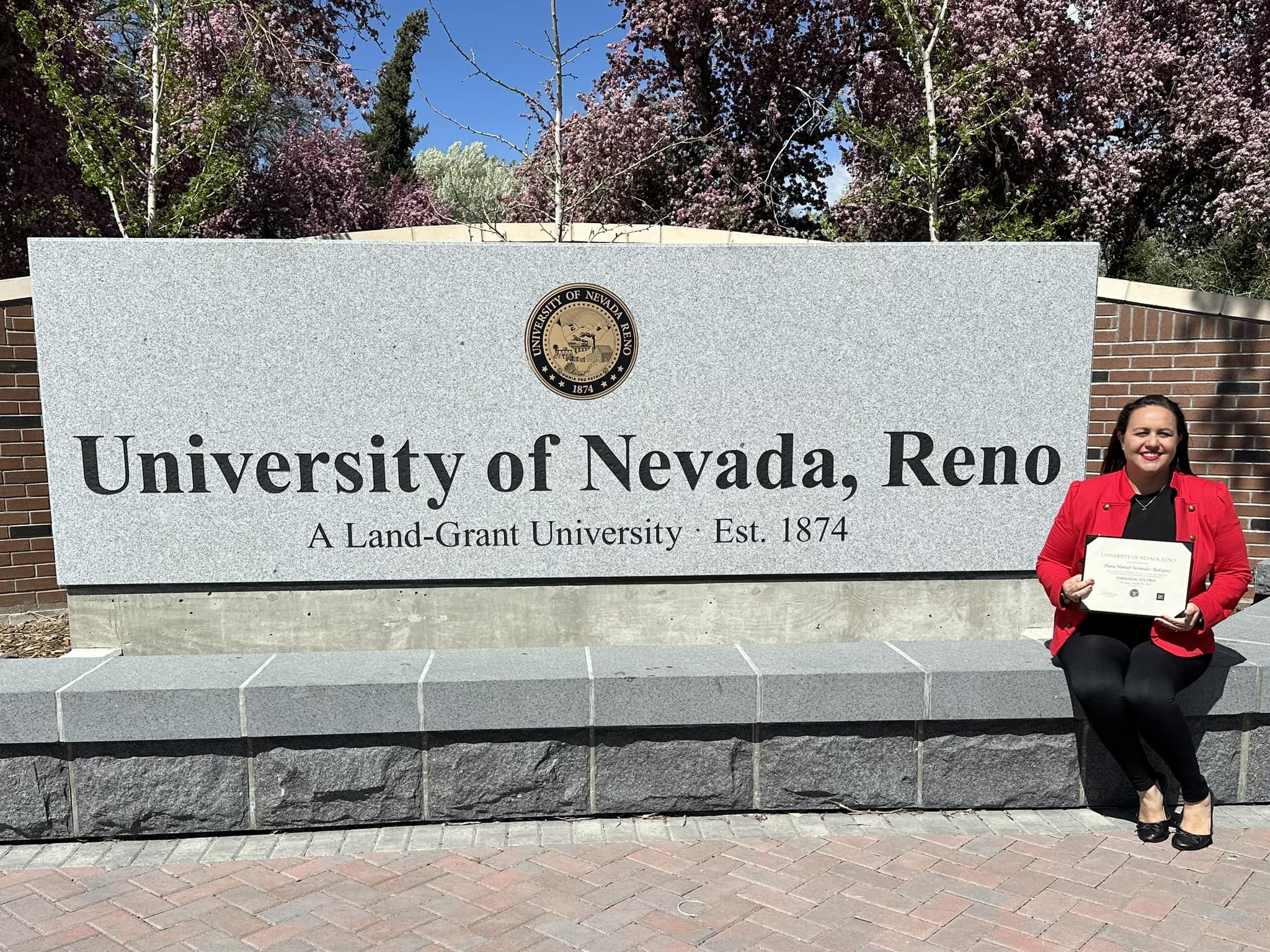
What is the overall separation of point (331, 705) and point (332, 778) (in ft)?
1.02

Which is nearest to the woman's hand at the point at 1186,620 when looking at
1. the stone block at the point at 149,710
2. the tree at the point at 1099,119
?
the stone block at the point at 149,710

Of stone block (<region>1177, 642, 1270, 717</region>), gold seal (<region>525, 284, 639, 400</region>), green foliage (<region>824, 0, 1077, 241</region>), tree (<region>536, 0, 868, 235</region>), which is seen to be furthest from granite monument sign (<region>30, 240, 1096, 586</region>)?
tree (<region>536, 0, 868, 235</region>)

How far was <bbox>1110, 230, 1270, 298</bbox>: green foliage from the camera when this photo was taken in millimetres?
11672

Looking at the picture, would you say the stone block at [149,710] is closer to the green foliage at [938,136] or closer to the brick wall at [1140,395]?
the brick wall at [1140,395]

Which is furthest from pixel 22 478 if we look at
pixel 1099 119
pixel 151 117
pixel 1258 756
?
pixel 1099 119

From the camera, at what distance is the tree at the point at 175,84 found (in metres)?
9.33

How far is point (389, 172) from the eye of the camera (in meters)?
30.4

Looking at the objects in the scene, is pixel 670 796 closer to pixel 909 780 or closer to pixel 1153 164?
pixel 909 780

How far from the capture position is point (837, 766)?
3379 mm

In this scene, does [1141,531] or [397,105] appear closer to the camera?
[1141,531]

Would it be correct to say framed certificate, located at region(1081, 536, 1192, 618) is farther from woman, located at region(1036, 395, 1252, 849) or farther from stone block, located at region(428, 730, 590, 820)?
stone block, located at region(428, 730, 590, 820)

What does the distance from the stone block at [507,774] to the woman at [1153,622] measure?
1.85 metres

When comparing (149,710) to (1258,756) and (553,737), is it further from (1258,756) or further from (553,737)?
(1258,756)

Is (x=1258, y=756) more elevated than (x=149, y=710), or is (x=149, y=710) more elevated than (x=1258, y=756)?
(x=149, y=710)
